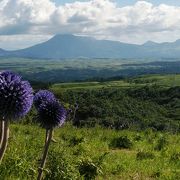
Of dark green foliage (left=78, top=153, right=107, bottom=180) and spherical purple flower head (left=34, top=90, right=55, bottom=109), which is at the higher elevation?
spherical purple flower head (left=34, top=90, right=55, bottom=109)

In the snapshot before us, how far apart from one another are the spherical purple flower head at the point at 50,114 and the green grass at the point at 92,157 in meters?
0.64

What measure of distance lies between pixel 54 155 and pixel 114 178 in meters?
1.84

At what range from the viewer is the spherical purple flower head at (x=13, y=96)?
4449mm

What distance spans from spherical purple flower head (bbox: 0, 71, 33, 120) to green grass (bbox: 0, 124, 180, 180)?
140 centimetres

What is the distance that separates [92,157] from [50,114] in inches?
177

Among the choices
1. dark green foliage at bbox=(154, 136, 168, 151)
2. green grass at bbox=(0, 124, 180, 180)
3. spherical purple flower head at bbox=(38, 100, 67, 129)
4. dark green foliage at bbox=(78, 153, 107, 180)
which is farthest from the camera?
dark green foliage at bbox=(154, 136, 168, 151)

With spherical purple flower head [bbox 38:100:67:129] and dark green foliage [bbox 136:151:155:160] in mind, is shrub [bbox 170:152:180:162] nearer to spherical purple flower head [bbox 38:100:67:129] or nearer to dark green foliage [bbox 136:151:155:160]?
dark green foliage [bbox 136:151:155:160]

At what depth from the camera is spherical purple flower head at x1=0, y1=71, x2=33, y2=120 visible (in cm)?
445

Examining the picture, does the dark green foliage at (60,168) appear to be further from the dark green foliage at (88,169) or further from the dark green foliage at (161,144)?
the dark green foliage at (161,144)

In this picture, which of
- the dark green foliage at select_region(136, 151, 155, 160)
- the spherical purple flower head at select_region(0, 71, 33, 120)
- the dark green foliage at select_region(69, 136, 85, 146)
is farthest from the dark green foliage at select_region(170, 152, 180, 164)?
the spherical purple flower head at select_region(0, 71, 33, 120)

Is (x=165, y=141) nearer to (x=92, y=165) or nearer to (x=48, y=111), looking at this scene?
(x=92, y=165)

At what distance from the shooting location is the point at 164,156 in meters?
11.9

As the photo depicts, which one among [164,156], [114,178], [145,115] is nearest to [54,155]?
[114,178]

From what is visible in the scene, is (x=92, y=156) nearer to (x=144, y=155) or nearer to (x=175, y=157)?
(x=144, y=155)
